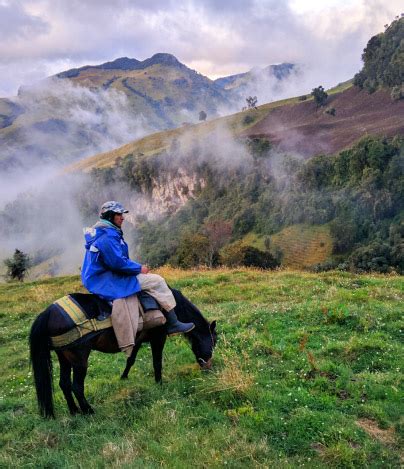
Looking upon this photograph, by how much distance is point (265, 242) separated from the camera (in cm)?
9762

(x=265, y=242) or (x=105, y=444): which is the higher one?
(x=105, y=444)

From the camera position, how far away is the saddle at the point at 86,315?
7809 mm

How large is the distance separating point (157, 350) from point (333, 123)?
135m

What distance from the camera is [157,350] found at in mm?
9227

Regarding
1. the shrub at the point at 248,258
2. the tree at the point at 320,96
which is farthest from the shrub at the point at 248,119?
the shrub at the point at 248,258

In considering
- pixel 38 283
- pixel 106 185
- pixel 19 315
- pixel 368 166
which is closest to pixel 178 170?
pixel 106 185

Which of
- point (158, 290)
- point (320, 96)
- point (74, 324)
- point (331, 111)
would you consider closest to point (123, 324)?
point (74, 324)

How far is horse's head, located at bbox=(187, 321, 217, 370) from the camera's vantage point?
934 cm

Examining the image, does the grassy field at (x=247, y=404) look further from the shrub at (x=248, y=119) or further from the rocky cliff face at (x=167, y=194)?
the shrub at (x=248, y=119)

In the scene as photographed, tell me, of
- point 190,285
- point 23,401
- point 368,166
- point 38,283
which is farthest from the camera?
point 368,166

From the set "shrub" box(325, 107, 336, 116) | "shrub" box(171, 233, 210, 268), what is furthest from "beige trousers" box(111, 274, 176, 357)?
"shrub" box(325, 107, 336, 116)

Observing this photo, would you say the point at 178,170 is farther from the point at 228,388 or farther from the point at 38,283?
the point at 228,388

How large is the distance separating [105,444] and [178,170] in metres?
151

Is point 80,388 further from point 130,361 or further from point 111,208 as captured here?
point 111,208
